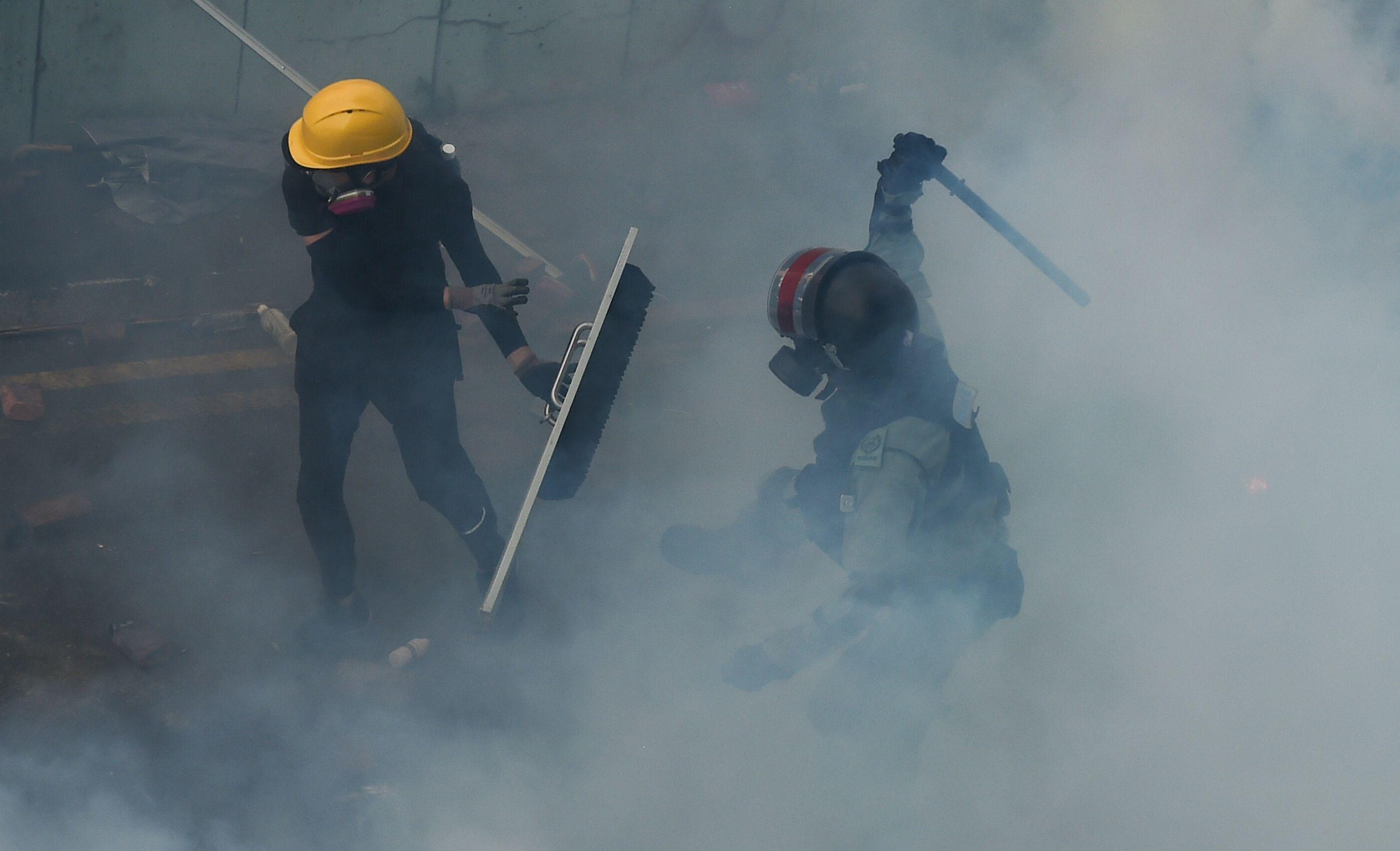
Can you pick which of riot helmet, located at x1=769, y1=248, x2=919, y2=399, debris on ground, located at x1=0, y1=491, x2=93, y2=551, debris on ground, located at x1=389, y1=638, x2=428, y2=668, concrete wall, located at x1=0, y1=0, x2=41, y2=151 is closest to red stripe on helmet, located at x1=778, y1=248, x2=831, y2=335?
riot helmet, located at x1=769, y1=248, x2=919, y2=399

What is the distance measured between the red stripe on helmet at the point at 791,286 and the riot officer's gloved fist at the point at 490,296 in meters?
0.74

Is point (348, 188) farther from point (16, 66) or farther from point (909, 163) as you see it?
point (16, 66)

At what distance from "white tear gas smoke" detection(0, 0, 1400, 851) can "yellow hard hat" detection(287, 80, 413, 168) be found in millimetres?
1642

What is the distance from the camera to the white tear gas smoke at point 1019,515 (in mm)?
3615

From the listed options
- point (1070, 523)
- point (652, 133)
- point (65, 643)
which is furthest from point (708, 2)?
point (65, 643)

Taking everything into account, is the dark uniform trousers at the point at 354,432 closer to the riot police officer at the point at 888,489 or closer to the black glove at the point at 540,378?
the black glove at the point at 540,378

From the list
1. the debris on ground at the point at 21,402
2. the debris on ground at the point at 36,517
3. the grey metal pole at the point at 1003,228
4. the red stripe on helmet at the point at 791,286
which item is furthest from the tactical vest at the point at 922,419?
the debris on ground at the point at 21,402

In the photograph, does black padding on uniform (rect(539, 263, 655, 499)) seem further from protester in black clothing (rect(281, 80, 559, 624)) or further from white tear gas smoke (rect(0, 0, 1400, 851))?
white tear gas smoke (rect(0, 0, 1400, 851))

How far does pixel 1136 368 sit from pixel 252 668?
14.5 ft

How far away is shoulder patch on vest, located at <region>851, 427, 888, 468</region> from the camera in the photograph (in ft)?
10.4

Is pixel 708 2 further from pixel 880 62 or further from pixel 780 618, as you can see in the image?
pixel 780 618

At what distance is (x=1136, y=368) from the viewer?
18.8ft

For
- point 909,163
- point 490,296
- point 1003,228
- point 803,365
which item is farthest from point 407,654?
point 1003,228

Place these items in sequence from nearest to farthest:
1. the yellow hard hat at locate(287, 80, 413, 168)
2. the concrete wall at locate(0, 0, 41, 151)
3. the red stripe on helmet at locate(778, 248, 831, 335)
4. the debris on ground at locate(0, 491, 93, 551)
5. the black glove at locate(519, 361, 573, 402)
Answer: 1. the yellow hard hat at locate(287, 80, 413, 168)
2. the red stripe on helmet at locate(778, 248, 831, 335)
3. the black glove at locate(519, 361, 573, 402)
4. the debris on ground at locate(0, 491, 93, 551)
5. the concrete wall at locate(0, 0, 41, 151)
